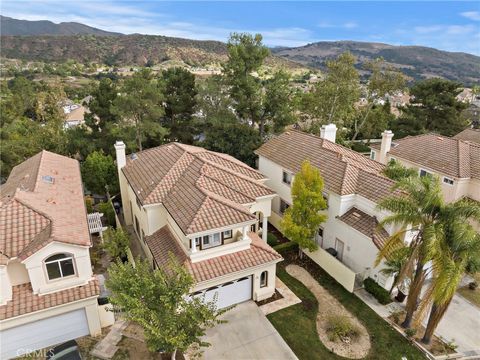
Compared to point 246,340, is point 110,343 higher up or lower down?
higher up

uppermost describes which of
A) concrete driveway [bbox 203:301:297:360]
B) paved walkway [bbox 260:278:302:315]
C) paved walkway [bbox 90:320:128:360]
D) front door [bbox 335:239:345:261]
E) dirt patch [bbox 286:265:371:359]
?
front door [bbox 335:239:345:261]

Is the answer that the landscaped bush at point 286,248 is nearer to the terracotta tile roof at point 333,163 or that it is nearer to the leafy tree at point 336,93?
the terracotta tile roof at point 333,163

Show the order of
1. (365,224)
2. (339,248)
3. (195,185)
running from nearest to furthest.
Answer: (195,185)
(365,224)
(339,248)

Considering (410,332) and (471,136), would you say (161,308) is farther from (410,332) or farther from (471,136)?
(471,136)

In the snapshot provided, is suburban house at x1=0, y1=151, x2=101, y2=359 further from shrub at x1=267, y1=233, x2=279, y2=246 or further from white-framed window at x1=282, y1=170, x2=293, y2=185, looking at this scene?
white-framed window at x1=282, y1=170, x2=293, y2=185

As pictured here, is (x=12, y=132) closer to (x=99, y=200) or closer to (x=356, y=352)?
(x=99, y=200)

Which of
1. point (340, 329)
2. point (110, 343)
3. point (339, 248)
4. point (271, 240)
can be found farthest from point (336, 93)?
point (110, 343)

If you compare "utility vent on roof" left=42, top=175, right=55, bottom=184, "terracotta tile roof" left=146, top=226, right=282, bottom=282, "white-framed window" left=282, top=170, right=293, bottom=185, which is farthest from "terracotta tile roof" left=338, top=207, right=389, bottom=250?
"utility vent on roof" left=42, top=175, right=55, bottom=184
